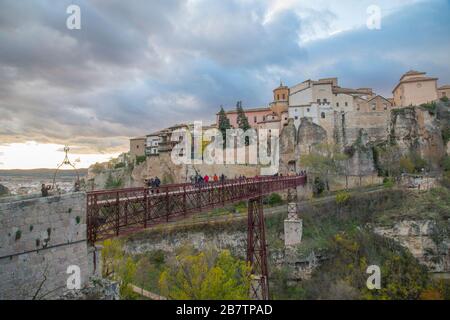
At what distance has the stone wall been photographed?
7.81 meters

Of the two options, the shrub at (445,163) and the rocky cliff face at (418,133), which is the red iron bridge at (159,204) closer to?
Answer: the shrub at (445,163)

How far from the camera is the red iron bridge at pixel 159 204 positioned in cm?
1046

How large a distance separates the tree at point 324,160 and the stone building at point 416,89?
46.8ft

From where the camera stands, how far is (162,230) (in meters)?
33.4

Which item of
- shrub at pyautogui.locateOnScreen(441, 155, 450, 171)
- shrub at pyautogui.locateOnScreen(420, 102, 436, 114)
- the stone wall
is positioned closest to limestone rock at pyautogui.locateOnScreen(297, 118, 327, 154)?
shrub at pyautogui.locateOnScreen(420, 102, 436, 114)

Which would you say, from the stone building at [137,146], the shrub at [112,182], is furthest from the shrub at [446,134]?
the shrub at [112,182]

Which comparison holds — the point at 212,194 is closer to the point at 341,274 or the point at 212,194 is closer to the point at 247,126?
the point at 341,274

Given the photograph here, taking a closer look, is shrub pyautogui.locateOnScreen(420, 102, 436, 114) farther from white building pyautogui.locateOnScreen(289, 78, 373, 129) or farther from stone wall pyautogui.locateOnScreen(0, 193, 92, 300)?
stone wall pyautogui.locateOnScreen(0, 193, 92, 300)

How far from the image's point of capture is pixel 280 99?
56.1m

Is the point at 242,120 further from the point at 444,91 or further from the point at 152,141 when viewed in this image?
the point at 444,91

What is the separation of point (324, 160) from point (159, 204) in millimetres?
31155

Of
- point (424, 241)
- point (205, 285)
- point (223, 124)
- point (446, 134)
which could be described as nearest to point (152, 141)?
point (223, 124)

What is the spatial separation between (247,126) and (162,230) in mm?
25579

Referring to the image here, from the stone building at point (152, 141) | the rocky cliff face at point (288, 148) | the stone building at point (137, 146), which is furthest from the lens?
the stone building at point (137, 146)
